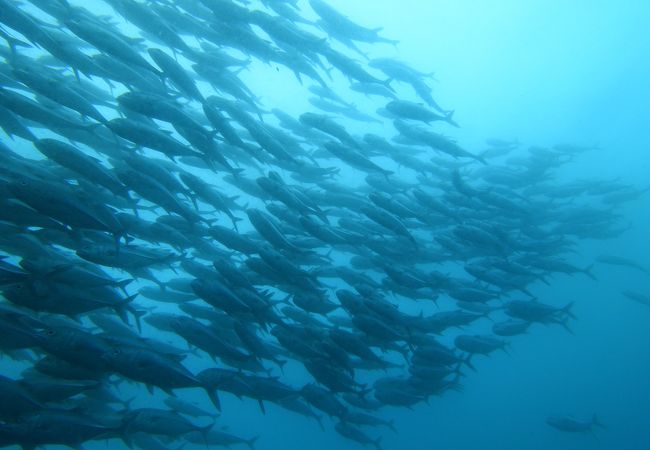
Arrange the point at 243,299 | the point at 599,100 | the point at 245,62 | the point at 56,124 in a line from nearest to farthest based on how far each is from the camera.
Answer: the point at 56,124, the point at 243,299, the point at 245,62, the point at 599,100

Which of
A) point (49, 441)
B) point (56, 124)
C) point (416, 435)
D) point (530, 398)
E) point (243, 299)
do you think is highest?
point (530, 398)

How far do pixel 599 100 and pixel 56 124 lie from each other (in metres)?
59.4

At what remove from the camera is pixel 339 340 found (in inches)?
235

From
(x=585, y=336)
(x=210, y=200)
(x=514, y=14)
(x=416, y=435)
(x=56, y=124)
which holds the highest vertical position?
(x=514, y=14)

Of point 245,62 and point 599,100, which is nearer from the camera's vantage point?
point 245,62

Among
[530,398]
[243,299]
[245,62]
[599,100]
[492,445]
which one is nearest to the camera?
[243,299]

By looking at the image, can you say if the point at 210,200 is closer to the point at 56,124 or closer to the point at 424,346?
the point at 56,124

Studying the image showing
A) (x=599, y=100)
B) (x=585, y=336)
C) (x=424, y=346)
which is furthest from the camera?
(x=599, y=100)

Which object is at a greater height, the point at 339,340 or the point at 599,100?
the point at 599,100

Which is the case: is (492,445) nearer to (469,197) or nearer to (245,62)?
(469,197)

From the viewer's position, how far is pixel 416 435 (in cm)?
2453

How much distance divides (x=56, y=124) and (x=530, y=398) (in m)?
31.1

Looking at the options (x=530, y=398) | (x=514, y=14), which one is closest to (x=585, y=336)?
(x=530, y=398)

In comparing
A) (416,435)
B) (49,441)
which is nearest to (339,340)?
(49,441)
